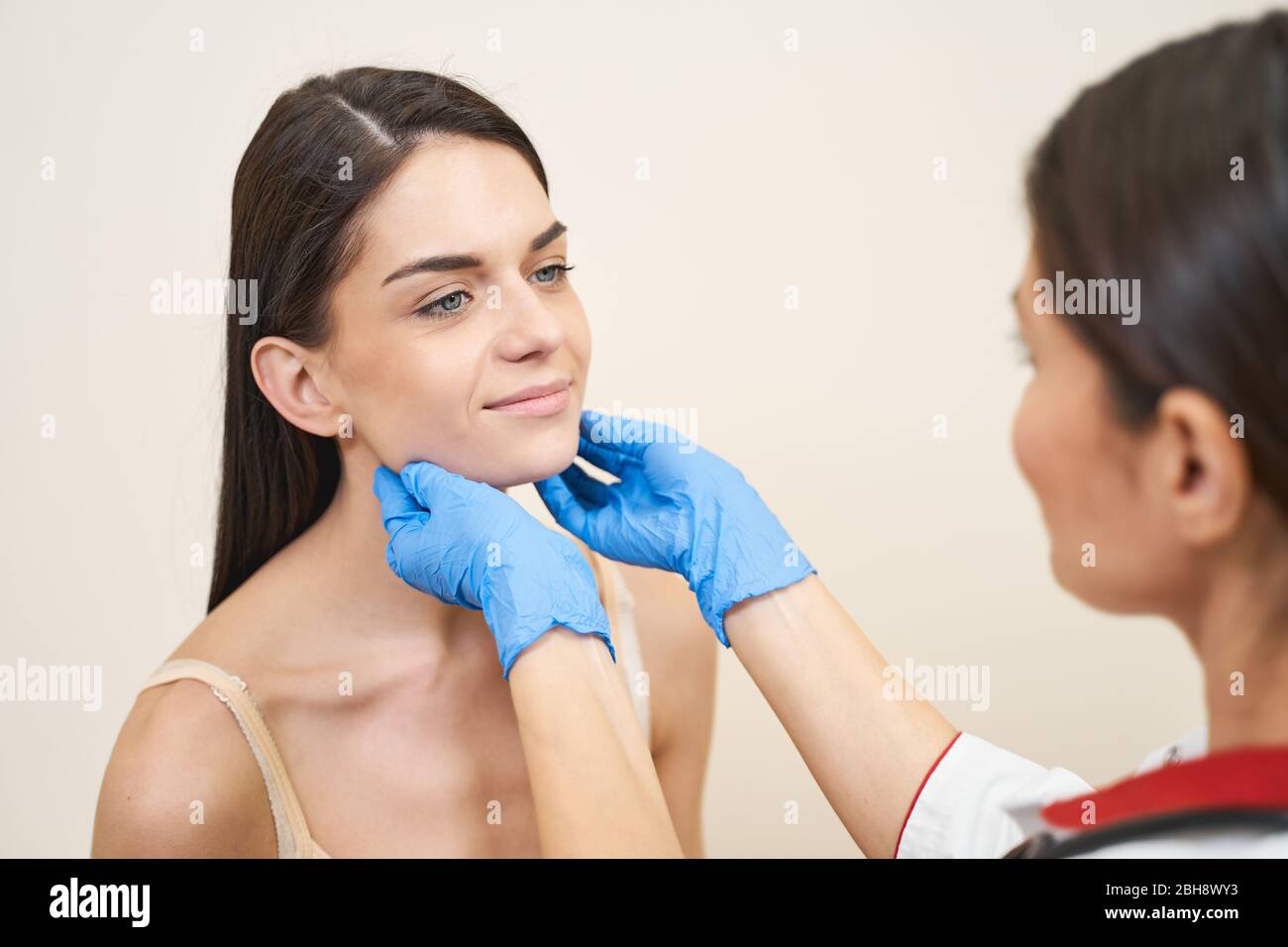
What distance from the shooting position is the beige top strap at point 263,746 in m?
1.52

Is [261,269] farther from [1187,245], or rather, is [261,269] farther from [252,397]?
[1187,245]

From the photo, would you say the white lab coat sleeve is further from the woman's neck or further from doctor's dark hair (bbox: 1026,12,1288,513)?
the woman's neck

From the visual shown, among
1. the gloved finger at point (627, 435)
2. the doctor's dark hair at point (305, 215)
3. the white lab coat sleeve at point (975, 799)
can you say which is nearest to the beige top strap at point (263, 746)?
the doctor's dark hair at point (305, 215)

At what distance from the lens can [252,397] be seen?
1.69 metres

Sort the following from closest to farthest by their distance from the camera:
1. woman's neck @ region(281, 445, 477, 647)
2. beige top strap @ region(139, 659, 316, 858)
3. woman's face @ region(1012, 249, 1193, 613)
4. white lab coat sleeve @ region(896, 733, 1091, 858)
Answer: woman's face @ region(1012, 249, 1193, 613)
white lab coat sleeve @ region(896, 733, 1091, 858)
beige top strap @ region(139, 659, 316, 858)
woman's neck @ region(281, 445, 477, 647)

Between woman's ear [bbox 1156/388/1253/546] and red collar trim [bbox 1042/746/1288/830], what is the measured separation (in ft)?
0.56

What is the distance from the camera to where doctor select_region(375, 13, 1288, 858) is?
845 mm

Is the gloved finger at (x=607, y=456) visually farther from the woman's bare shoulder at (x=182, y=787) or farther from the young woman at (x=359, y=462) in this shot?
the woman's bare shoulder at (x=182, y=787)

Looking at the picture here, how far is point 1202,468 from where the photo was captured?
89 cm

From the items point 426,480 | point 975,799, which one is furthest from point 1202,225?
point 426,480

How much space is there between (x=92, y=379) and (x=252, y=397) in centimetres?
73

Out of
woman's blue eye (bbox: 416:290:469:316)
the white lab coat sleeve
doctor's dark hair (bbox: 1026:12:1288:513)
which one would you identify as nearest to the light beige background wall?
woman's blue eye (bbox: 416:290:469:316)
